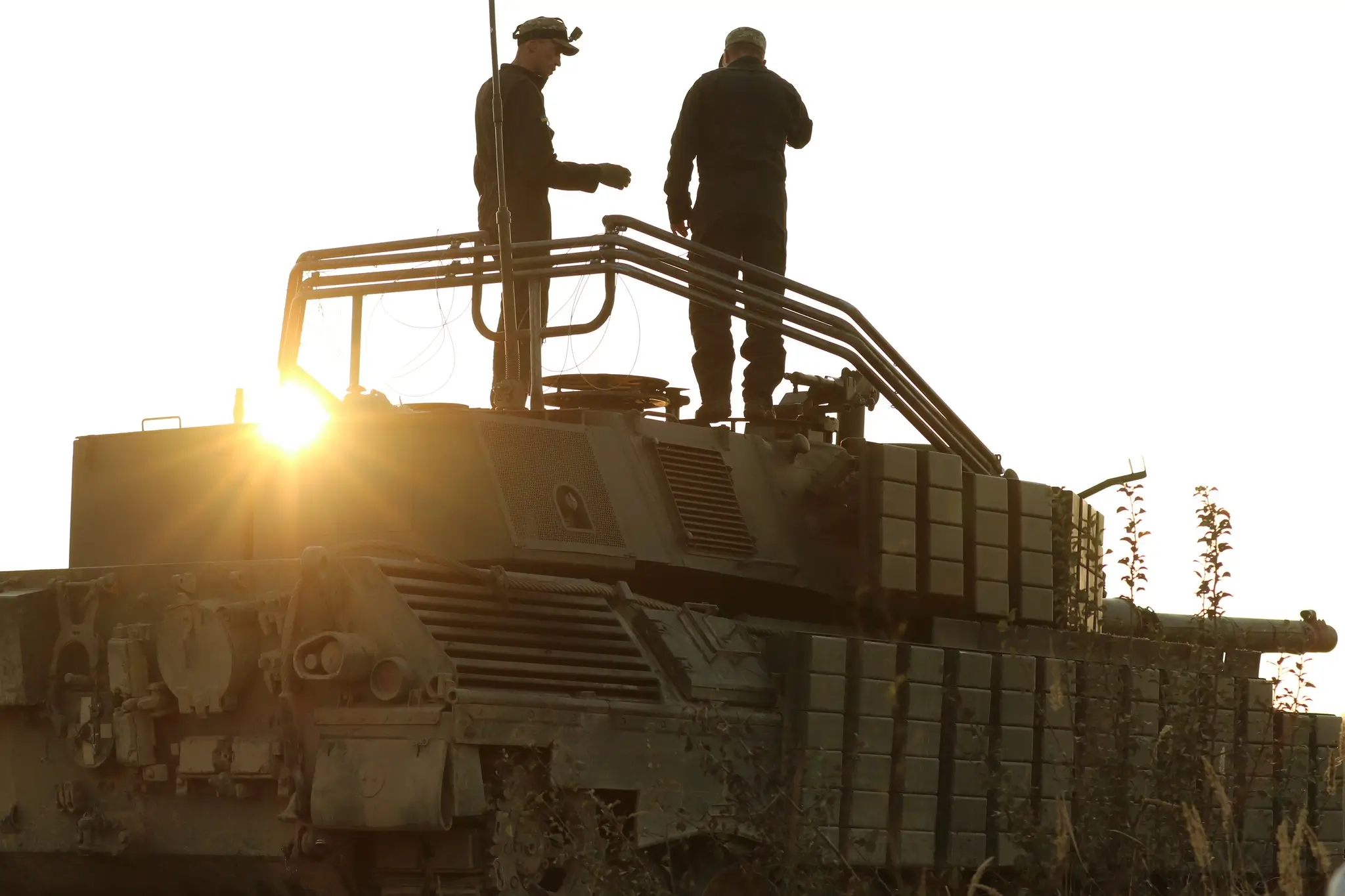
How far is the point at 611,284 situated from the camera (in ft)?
35.6

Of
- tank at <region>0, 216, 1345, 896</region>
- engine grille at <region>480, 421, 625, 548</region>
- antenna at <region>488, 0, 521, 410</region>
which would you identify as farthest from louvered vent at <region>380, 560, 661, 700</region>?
antenna at <region>488, 0, 521, 410</region>

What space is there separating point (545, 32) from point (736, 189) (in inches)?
55.6

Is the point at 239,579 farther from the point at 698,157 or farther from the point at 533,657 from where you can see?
the point at 698,157

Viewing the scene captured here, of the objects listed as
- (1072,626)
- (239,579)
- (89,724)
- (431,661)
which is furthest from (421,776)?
(1072,626)

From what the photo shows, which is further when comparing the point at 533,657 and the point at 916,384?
the point at 916,384

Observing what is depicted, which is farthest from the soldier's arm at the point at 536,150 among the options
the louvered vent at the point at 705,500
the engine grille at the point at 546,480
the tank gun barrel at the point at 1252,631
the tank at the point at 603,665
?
the tank gun barrel at the point at 1252,631

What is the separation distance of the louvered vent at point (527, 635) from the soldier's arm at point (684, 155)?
3867mm

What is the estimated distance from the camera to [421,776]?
7973 millimetres

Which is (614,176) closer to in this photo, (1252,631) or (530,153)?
(530,153)

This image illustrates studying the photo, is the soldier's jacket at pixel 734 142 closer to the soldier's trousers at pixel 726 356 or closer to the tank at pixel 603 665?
the soldier's trousers at pixel 726 356

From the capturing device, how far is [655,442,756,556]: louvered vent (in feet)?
34.3

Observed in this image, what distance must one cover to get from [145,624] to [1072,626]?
17.8 feet

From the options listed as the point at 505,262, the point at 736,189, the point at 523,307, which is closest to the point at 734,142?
the point at 736,189

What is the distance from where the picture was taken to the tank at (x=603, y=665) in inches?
329
